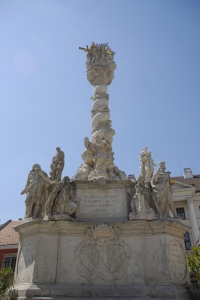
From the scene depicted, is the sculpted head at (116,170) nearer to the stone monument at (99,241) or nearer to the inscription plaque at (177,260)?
the stone monument at (99,241)

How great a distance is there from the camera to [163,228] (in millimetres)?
8523

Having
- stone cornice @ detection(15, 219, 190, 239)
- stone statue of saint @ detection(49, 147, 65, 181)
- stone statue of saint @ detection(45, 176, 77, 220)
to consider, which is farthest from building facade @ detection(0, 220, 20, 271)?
stone cornice @ detection(15, 219, 190, 239)

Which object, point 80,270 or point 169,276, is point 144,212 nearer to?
point 169,276

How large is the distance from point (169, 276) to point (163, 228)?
4.31 feet

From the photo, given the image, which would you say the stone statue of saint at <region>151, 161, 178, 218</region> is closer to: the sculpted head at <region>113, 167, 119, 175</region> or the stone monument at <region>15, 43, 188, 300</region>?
the stone monument at <region>15, 43, 188, 300</region>

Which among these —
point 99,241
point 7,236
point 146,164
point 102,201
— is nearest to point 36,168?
point 102,201

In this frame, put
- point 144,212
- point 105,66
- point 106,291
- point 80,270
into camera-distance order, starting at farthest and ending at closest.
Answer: point 105,66 → point 144,212 → point 80,270 → point 106,291

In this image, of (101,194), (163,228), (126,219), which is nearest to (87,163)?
(101,194)

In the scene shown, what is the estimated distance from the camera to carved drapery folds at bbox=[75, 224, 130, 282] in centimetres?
821

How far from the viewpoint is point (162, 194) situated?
9.28 meters

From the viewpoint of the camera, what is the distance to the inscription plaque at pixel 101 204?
927cm

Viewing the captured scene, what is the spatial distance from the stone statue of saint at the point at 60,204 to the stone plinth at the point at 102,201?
1.40 feet

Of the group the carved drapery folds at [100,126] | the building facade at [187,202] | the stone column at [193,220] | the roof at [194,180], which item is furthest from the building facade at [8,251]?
the roof at [194,180]

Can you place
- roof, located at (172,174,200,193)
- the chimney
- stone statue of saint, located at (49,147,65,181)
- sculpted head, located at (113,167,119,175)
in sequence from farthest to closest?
1. the chimney
2. roof, located at (172,174,200,193)
3. sculpted head, located at (113,167,119,175)
4. stone statue of saint, located at (49,147,65,181)
